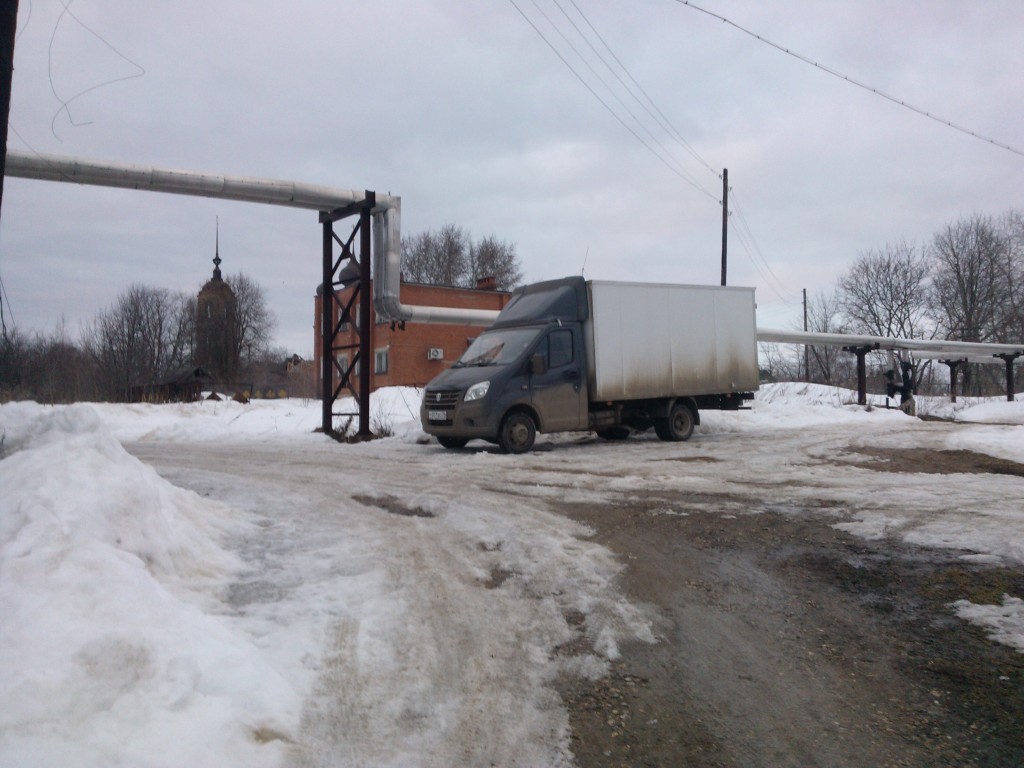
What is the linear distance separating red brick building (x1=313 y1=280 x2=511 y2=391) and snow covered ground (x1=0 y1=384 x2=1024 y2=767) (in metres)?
35.2

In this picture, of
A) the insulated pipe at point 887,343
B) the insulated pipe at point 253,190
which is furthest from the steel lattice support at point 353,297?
the insulated pipe at point 887,343

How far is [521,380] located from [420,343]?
32.2m

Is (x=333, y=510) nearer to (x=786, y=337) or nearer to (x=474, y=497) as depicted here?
(x=474, y=497)

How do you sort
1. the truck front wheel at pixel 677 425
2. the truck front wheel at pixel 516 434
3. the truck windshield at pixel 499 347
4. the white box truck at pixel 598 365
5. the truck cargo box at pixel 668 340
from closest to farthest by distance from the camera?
the truck front wheel at pixel 516 434, the white box truck at pixel 598 365, the truck windshield at pixel 499 347, the truck cargo box at pixel 668 340, the truck front wheel at pixel 677 425

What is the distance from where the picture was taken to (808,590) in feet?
17.0

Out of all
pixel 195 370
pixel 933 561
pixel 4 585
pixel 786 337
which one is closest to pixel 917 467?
pixel 933 561

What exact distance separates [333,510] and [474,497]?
1.60 metres

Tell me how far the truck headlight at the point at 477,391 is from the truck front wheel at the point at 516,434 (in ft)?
2.26

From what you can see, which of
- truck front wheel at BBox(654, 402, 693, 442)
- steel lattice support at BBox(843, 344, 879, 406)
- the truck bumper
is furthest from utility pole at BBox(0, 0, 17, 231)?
steel lattice support at BBox(843, 344, 879, 406)

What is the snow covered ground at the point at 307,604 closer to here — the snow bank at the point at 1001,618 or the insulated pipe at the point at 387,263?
the snow bank at the point at 1001,618

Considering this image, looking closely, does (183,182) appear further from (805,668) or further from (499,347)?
(805,668)

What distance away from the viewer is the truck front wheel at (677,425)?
53.5 feet

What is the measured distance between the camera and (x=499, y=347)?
14.6 m

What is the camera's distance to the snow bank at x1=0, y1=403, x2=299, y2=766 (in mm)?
2693
